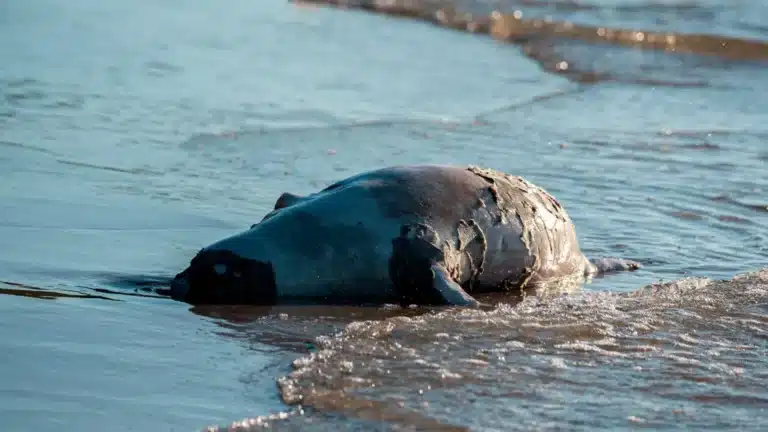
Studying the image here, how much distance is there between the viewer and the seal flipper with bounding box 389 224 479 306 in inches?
212

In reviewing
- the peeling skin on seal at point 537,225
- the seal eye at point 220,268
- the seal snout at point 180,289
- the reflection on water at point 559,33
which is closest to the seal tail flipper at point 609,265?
the peeling skin on seal at point 537,225

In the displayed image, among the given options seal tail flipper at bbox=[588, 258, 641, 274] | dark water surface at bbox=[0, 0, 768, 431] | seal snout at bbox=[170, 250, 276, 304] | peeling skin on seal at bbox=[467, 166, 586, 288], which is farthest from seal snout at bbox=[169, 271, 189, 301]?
seal tail flipper at bbox=[588, 258, 641, 274]

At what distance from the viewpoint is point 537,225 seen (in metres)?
5.91

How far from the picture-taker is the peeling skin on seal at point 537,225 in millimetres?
5844

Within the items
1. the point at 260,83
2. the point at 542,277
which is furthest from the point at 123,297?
the point at 260,83

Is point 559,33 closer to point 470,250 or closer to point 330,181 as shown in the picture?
point 330,181

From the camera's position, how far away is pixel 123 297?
525 cm

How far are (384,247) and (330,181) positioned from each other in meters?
2.38

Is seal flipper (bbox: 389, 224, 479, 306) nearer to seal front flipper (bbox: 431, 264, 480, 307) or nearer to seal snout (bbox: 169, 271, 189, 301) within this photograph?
seal front flipper (bbox: 431, 264, 480, 307)

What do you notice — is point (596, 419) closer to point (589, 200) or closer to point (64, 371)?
point (64, 371)

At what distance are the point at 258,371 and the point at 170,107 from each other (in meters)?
5.38

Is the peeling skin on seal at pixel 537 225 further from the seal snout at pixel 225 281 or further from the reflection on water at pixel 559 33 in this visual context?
the reflection on water at pixel 559 33

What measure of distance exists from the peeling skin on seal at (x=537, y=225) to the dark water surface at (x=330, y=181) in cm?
20

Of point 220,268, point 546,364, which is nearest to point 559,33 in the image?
point 220,268
